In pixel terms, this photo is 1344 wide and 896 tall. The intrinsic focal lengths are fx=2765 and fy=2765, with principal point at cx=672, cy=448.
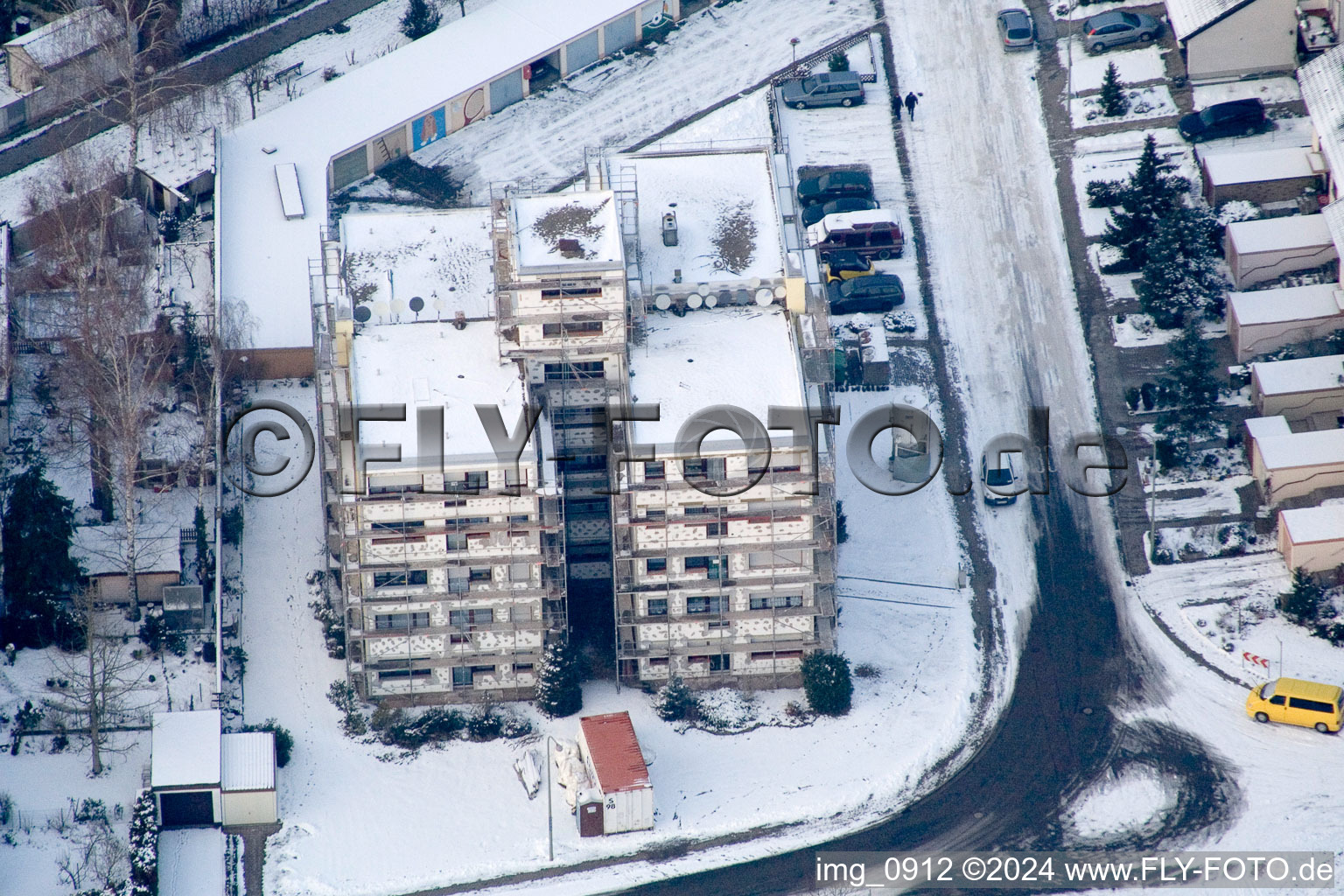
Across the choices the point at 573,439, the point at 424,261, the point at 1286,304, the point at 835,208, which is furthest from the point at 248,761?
the point at 1286,304

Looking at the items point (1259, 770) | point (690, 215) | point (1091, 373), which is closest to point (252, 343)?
point (690, 215)

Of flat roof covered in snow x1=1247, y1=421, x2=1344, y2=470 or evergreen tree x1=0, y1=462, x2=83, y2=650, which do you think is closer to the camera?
evergreen tree x1=0, y1=462, x2=83, y2=650

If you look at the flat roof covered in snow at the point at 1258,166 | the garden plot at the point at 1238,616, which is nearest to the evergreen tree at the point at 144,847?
the garden plot at the point at 1238,616

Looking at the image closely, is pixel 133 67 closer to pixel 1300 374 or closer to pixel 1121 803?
pixel 1300 374

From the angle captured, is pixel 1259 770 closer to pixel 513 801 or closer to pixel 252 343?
pixel 513 801

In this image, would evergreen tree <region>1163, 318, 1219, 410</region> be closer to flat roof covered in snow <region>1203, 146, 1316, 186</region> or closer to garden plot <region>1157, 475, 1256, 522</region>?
garden plot <region>1157, 475, 1256, 522</region>

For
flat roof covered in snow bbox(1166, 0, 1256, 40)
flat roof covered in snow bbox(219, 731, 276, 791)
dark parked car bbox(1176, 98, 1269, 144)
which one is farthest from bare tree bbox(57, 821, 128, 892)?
flat roof covered in snow bbox(1166, 0, 1256, 40)
